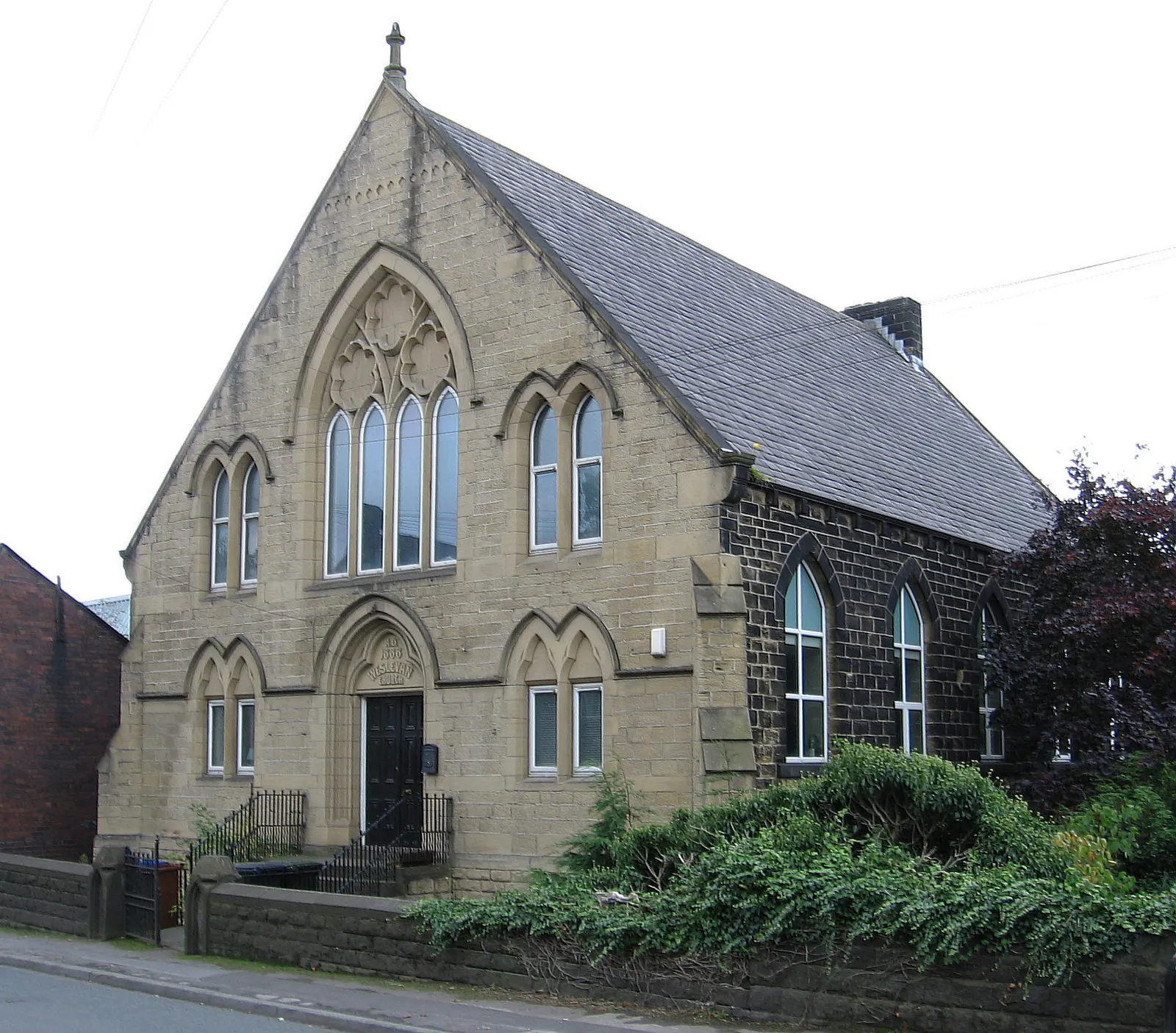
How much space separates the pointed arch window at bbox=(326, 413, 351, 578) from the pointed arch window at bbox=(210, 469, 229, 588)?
2.46m

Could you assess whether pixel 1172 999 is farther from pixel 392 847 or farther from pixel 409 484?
pixel 409 484

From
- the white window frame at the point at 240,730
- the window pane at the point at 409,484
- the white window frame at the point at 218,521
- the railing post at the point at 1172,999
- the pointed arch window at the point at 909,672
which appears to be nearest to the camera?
the railing post at the point at 1172,999

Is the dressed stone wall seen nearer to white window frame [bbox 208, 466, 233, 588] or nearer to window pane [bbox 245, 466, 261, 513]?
white window frame [bbox 208, 466, 233, 588]

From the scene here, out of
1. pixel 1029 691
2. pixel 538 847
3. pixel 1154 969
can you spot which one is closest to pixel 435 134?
pixel 538 847

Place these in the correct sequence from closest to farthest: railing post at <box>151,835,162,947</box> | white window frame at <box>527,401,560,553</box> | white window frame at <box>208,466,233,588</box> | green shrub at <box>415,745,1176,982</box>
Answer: green shrub at <box>415,745,1176,982</box> → railing post at <box>151,835,162,947</box> → white window frame at <box>527,401,560,553</box> → white window frame at <box>208,466,233,588</box>

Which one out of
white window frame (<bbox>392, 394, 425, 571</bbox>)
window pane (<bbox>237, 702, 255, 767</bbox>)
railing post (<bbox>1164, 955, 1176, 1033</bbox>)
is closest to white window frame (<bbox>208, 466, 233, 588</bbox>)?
window pane (<bbox>237, 702, 255, 767</bbox>)

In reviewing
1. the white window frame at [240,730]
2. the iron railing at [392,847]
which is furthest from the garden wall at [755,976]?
the white window frame at [240,730]

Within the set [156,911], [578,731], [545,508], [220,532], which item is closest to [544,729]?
[578,731]

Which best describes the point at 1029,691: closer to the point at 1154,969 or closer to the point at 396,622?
the point at 396,622

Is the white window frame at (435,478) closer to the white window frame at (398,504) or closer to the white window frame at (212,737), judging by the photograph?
the white window frame at (398,504)

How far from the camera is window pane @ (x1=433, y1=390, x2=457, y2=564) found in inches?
808

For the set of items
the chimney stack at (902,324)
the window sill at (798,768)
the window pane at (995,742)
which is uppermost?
the chimney stack at (902,324)

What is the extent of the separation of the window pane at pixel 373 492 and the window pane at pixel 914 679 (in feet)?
26.5

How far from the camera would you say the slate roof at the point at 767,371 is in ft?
63.9
